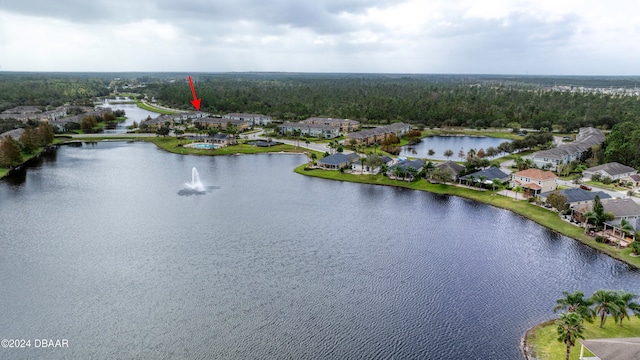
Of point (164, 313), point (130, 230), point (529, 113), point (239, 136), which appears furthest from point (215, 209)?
point (529, 113)

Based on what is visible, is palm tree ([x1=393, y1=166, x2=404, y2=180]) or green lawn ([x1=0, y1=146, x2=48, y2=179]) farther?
green lawn ([x1=0, y1=146, x2=48, y2=179])

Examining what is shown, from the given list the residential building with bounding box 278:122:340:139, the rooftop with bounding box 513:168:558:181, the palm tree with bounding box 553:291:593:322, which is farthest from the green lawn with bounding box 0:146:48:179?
the rooftop with bounding box 513:168:558:181

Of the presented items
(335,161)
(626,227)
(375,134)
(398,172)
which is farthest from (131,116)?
(626,227)

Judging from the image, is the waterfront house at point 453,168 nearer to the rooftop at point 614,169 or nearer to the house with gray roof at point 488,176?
the house with gray roof at point 488,176

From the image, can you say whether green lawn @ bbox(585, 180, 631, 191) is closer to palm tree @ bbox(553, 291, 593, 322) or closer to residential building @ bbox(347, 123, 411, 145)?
palm tree @ bbox(553, 291, 593, 322)

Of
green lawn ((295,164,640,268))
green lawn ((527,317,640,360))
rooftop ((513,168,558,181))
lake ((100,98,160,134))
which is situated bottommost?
green lawn ((527,317,640,360))

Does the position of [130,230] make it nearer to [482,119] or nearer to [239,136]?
[239,136]

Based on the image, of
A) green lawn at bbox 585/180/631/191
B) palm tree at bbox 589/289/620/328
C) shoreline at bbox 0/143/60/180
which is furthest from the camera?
shoreline at bbox 0/143/60/180

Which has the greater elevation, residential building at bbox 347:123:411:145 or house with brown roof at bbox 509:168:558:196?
residential building at bbox 347:123:411:145
